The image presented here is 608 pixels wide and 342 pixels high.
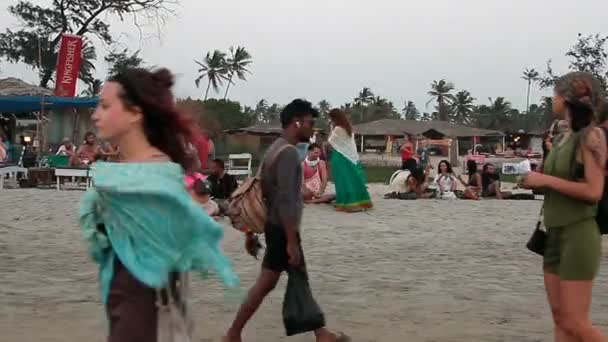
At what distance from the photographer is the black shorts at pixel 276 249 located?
5.19 m

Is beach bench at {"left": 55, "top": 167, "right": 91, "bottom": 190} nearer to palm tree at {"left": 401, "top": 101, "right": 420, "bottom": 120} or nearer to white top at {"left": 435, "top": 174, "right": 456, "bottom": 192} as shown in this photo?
white top at {"left": 435, "top": 174, "right": 456, "bottom": 192}

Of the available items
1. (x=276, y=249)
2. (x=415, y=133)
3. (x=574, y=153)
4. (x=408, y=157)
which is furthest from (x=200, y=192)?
(x=415, y=133)

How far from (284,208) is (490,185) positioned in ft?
46.2

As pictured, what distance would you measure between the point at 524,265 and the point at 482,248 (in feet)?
4.34

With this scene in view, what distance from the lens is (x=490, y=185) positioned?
18500 millimetres

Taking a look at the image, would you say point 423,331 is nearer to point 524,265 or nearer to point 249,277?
point 249,277

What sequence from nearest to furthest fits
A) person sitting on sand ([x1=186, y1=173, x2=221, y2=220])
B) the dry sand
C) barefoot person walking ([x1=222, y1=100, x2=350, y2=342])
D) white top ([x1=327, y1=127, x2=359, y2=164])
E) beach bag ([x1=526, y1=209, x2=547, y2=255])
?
person sitting on sand ([x1=186, y1=173, x2=221, y2=220])
beach bag ([x1=526, y1=209, x2=547, y2=255])
barefoot person walking ([x1=222, y1=100, x2=350, y2=342])
the dry sand
white top ([x1=327, y1=127, x2=359, y2=164])

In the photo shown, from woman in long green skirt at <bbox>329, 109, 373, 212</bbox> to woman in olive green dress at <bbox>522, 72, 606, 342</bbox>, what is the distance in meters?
9.69

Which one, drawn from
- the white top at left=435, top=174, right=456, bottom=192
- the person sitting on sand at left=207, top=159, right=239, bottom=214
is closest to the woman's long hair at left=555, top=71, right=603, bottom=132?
the person sitting on sand at left=207, top=159, right=239, bottom=214

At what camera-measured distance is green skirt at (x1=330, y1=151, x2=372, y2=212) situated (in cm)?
1418

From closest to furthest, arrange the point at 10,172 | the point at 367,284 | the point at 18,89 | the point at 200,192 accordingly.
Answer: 1. the point at 200,192
2. the point at 367,284
3. the point at 10,172
4. the point at 18,89

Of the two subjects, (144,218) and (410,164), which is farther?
(410,164)

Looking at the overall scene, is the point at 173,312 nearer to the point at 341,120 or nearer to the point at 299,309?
the point at 299,309

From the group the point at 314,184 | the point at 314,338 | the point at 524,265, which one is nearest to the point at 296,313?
the point at 314,338
